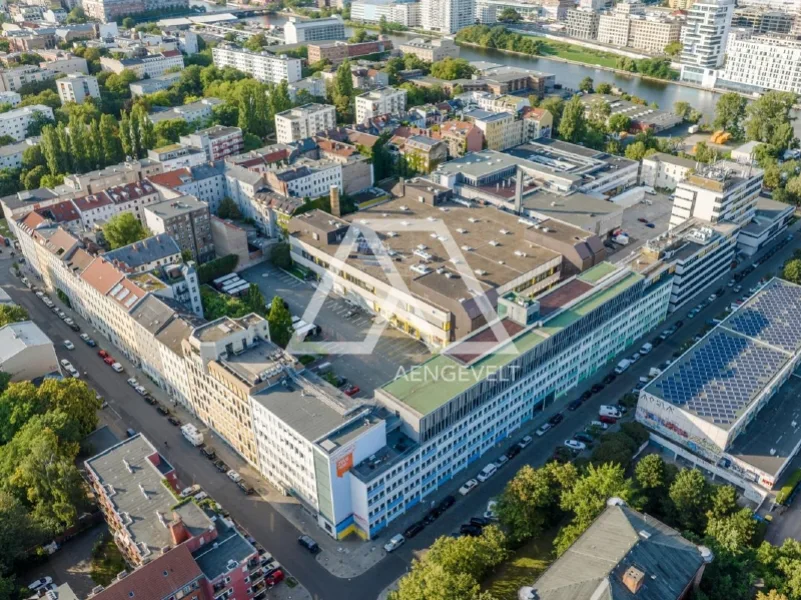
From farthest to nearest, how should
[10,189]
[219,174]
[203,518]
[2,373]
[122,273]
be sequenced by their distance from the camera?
[10,189], [219,174], [122,273], [2,373], [203,518]

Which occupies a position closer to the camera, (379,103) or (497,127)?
(497,127)

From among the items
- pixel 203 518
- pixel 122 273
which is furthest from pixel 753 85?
pixel 203 518

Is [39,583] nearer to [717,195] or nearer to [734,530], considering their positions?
[734,530]

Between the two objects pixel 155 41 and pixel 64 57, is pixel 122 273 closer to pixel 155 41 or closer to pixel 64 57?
pixel 64 57

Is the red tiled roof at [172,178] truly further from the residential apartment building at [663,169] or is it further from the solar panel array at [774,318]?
the residential apartment building at [663,169]

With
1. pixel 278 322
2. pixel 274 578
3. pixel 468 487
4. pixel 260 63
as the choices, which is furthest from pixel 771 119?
pixel 274 578

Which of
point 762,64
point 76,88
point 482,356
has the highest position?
point 76,88
